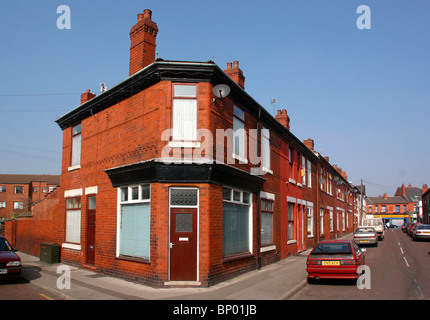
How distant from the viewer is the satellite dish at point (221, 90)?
38.8 feet

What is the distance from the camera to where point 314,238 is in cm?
2631

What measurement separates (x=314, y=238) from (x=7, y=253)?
20.5 m

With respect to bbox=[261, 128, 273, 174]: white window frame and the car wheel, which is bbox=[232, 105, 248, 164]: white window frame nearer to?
bbox=[261, 128, 273, 174]: white window frame

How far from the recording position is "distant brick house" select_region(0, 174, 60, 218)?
6704 centimetres

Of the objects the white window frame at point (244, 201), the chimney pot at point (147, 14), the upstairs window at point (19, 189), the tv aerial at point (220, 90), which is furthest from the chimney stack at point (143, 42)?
the upstairs window at point (19, 189)

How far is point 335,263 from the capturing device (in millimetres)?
11344

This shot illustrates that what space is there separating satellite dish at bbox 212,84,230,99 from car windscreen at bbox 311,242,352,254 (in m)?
6.20

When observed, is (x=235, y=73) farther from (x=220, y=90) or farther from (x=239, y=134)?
(x=220, y=90)

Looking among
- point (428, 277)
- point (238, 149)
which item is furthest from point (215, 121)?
point (428, 277)

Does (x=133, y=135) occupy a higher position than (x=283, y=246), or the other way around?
(x=133, y=135)

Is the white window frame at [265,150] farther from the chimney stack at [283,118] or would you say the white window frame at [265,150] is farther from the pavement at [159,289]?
the chimney stack at [283,118]

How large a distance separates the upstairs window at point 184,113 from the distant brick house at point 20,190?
203 ft

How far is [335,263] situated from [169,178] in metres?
6.02
